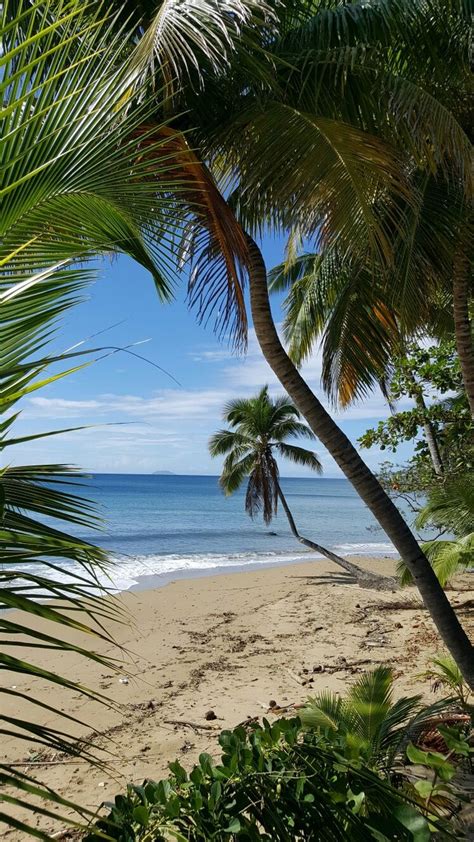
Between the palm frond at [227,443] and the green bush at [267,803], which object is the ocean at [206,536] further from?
the palm frond at [227,443]

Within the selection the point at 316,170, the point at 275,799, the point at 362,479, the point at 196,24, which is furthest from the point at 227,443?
the point at 275,799

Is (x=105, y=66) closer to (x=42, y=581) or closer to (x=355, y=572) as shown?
(x=42, y=581)

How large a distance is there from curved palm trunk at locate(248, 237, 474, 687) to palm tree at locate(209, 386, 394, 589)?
56.0 ft

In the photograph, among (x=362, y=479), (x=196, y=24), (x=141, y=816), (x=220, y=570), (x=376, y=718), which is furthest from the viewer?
(x=220, y=570)

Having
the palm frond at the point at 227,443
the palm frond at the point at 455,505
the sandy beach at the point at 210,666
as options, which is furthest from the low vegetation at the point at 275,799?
the palm frond at the point at 227,443

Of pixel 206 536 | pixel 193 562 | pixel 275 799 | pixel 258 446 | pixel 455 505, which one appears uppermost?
pixel 258 446

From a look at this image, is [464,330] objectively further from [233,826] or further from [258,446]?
[258,446]

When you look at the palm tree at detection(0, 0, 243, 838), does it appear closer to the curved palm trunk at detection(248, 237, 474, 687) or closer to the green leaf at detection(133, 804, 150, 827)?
the green leaf at detection(133, 804, 150, 827)

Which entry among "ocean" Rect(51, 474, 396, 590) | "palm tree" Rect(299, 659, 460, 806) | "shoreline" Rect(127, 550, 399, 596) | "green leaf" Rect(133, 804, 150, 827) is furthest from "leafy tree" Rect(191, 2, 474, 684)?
"shoreline" Rect(127, 550, 399, 596)

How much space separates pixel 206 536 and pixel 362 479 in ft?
99.4

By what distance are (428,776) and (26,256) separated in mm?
3052

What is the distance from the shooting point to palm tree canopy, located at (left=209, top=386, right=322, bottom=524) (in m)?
21.8

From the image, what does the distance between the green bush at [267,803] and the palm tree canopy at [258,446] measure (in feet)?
64.3

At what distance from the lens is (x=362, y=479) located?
4.32 meters
